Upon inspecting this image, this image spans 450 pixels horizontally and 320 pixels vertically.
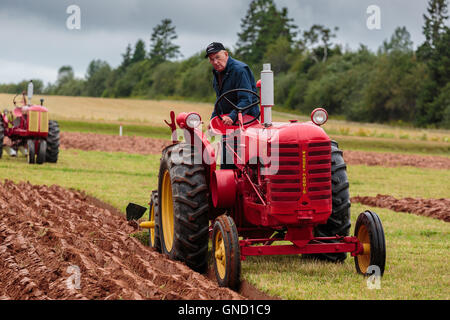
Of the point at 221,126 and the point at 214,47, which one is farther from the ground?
the point at 214,47

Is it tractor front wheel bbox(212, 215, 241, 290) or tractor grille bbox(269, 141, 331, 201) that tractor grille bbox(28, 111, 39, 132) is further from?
tractor grille bbox(269, 141, 331, 201)

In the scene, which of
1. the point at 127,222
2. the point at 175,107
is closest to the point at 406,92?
the point at 175,107

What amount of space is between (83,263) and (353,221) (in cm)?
469

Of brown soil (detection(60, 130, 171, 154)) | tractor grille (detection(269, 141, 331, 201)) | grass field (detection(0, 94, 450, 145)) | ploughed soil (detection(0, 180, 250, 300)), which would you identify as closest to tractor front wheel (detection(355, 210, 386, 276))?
tractor grille (detection(269, 141, 331, 201))

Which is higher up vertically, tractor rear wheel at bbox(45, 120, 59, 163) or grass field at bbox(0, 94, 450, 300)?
tractor rear wheel at bbox(45, 120, 59, 163)

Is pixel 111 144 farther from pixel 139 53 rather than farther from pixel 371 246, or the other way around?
pixel 139 53

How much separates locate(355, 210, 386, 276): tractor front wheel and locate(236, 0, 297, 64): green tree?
33.9m

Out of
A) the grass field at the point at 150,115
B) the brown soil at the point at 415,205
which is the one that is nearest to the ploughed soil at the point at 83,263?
the brown soil at the point at 415,205

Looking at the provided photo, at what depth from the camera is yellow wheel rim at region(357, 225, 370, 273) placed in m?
5.82

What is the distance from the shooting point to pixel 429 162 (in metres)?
24.3

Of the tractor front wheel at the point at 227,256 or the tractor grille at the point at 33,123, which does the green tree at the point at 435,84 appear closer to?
the tractor grille at the point at 33,123

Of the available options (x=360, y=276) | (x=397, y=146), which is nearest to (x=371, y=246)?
(x=360, y=276)

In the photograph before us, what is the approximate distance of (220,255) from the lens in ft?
18.5

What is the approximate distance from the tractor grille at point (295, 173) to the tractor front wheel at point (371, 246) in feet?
1.84
